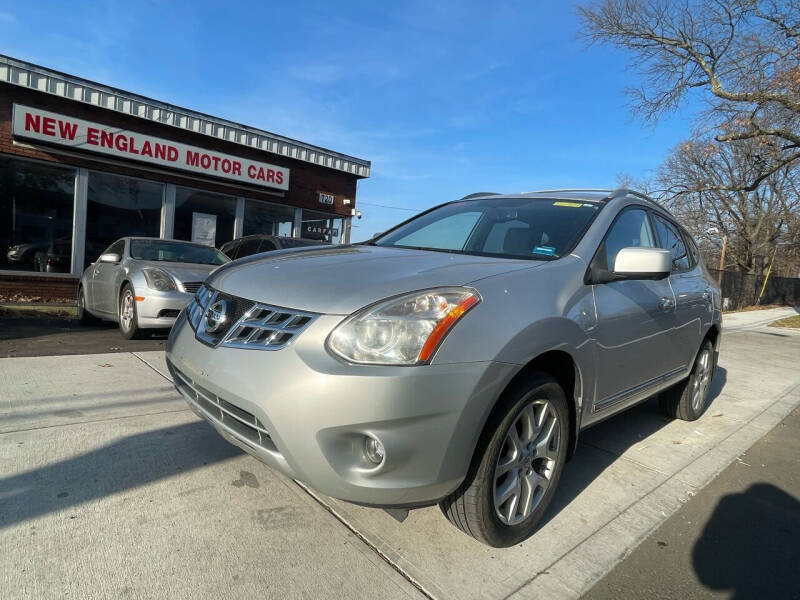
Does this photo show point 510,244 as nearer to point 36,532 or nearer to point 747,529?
point 747,529

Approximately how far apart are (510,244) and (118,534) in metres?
2.39

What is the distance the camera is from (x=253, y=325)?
6.75ft

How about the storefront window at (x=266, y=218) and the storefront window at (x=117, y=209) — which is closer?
the storefront window at (x=117, y=209)

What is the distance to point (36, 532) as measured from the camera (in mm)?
2057

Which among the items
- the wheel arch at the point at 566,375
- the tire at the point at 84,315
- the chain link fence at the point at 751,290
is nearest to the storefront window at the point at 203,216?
the tire at the point at 84,315

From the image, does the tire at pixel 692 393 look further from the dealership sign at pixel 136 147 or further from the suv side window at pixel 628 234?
the dealership sign at pixel 136 147

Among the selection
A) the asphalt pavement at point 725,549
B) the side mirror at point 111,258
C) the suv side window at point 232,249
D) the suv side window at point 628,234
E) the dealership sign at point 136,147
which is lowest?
the asphalt pavement at point 725,549

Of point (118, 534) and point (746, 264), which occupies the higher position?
point (746, 264)

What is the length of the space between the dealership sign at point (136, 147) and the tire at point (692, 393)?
10.9 m

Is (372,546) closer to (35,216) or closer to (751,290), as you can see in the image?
(35,216)

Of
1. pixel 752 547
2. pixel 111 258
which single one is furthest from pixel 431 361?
pixel 111 258

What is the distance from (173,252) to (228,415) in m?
5.44

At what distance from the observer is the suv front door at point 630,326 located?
2.65m

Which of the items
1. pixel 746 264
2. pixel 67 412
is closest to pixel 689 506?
pixel 67 412
